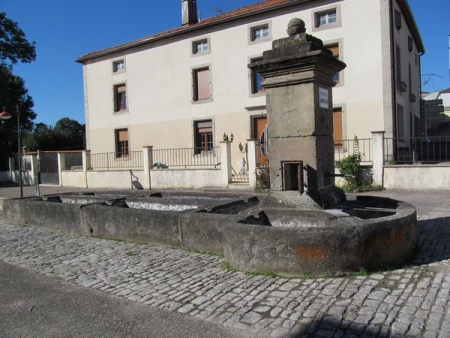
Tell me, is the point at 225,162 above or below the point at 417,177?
above

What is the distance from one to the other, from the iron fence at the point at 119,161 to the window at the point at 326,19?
36.3 feet

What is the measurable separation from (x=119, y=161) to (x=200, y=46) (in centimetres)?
777

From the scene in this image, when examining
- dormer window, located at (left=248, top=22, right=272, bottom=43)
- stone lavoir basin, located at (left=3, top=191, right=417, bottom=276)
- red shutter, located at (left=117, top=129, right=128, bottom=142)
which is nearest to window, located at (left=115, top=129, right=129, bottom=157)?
red shutter, located at (left=117, top=129, right=128, bottom=142)

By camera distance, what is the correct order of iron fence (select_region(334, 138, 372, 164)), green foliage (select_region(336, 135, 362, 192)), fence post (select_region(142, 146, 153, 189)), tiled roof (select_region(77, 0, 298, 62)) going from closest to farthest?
1. green foliage (select_region(336, 135, 362, 192))
2. iron fence (select_region(334, 138, 372, 164))
3. fence post (select_region(142, 146, 153, 189))
4. tiled roof (select_region(77, 0, 298, 62))

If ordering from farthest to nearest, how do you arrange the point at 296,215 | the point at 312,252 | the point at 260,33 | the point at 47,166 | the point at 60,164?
the point at 47,166 < the point at 60,164 < the point at 260,33 < the point at 296,215 < the point at 312,252

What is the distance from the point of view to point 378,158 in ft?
40.0

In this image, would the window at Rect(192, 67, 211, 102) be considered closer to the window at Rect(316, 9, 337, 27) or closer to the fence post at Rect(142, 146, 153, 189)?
the fence post at Rect(142, 146, 153, 189)

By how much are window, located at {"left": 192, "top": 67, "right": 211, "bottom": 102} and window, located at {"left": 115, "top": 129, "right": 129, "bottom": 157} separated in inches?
210

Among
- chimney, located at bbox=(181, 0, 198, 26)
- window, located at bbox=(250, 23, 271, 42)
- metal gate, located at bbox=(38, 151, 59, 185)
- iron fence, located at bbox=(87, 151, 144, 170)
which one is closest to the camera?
window, located at bbox=(250, 23, 271, 42)

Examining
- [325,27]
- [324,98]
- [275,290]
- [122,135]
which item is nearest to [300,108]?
[324,98]

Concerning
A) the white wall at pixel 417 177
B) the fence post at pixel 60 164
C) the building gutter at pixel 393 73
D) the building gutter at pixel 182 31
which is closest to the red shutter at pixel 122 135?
the fence post at pixel 60 164

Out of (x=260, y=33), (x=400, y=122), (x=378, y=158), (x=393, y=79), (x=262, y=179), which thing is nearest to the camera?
(x=378, y=158)

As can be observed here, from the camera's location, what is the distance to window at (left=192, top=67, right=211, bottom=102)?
64.5ft

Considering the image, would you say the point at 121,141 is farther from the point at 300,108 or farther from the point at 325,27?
the point at 300,108
